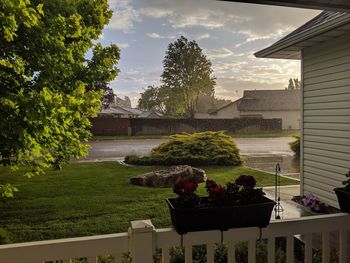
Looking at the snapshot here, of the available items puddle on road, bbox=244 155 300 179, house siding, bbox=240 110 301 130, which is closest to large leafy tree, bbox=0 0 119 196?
puddle on road, bbox=244 155 300 179

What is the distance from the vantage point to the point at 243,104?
57.9 feet

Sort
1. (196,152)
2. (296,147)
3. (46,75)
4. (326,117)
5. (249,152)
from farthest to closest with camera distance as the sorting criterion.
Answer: (249,152)
(296,147)
(196,152)
(326,117)
(46,75)

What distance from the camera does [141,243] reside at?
2.70ft

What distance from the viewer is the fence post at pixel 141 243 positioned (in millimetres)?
820

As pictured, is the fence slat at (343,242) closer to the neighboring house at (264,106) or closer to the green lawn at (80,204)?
the green lawn at (80,204)

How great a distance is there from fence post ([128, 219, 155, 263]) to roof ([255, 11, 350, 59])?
2.36 m

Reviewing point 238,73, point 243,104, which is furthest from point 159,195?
point 243,104

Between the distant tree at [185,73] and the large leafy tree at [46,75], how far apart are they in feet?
28.3

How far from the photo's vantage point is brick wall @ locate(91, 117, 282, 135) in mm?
10531

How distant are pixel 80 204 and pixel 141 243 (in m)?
3.40

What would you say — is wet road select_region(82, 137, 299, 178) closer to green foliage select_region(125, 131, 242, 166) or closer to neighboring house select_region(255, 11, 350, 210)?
green foliage select_region(125, 131, 242, 166)

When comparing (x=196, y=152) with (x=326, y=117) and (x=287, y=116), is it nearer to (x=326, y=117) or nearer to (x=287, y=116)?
(x=326, y=117)

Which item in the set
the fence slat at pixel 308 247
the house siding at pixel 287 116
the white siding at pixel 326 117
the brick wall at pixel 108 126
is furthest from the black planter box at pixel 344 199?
the house siding at pixel 287 116

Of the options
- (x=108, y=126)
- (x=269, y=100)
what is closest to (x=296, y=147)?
(x=108, y=126)
